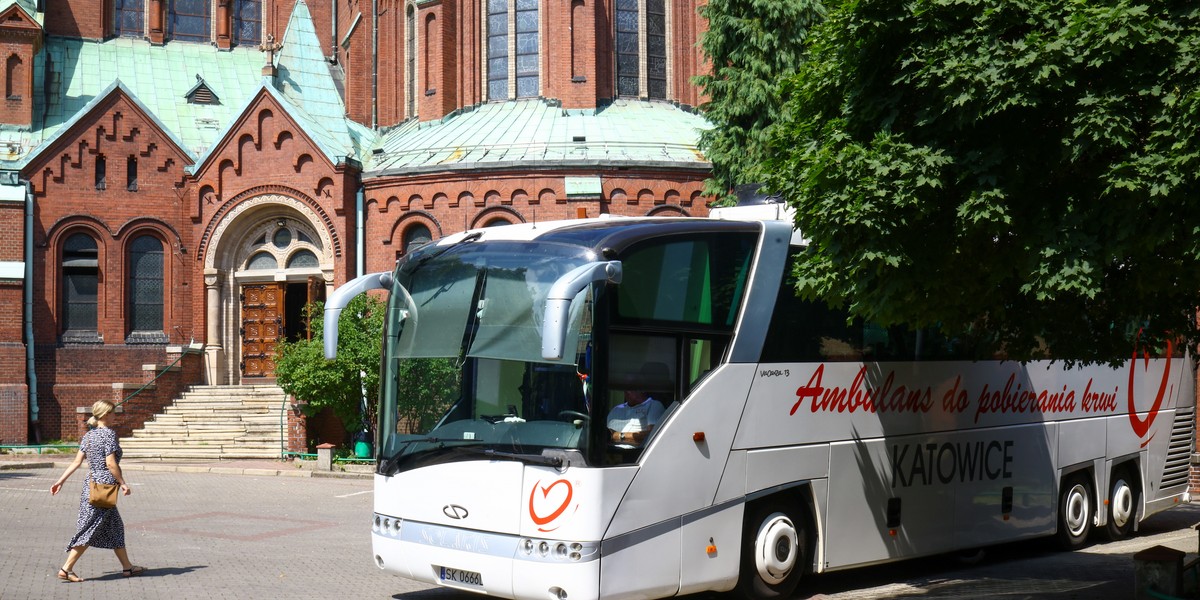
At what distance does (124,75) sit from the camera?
106 feet

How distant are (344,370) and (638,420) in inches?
614

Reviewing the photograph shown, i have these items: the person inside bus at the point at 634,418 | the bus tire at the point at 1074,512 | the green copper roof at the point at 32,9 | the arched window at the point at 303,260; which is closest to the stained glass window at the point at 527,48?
the arched window at the point at 303,260

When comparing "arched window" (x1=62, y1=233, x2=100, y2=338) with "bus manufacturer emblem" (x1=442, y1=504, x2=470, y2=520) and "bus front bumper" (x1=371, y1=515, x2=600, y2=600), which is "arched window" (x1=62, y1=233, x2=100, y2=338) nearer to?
"bus front bumper" (x1=371, y1=515, x2=600, y2=600)

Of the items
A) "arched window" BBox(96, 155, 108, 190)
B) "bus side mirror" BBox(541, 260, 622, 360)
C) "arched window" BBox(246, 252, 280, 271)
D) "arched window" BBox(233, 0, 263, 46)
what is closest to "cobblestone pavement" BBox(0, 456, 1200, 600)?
"bus side mirror" BBox(541, 260, 622, 360)

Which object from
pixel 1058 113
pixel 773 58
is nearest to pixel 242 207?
pixel 773 58

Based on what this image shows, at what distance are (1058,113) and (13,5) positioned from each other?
28.6m

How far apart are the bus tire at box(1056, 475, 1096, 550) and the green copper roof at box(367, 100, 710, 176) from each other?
15178 mm

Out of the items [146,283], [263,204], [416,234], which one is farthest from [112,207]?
[416,234]

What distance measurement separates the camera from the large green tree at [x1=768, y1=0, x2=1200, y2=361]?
7426 millimetres

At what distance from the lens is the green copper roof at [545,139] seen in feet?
91.4

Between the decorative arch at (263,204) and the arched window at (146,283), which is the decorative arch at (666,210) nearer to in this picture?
the decorative arch at (263,204)

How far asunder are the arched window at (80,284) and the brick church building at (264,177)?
34mm

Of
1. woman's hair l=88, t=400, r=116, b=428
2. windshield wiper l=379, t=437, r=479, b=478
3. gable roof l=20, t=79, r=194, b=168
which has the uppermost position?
gable roof l=20, t=79, r=194, b=168

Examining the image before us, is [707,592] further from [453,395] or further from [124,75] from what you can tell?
[124,75]
